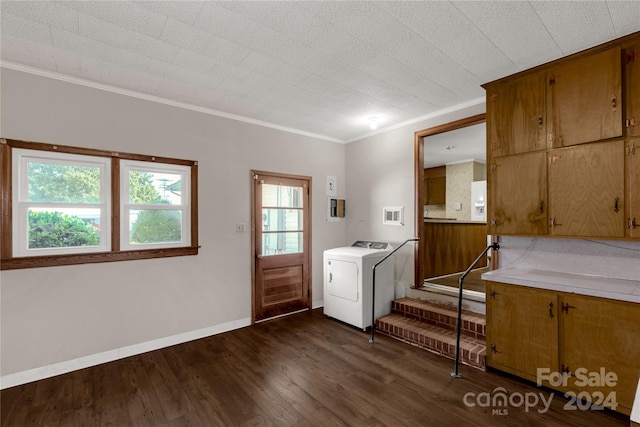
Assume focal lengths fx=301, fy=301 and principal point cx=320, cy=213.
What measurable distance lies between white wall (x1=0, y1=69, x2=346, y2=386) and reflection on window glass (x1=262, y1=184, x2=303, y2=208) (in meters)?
0.25

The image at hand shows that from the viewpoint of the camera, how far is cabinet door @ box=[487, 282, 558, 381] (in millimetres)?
2363

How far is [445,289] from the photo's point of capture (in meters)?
4.17

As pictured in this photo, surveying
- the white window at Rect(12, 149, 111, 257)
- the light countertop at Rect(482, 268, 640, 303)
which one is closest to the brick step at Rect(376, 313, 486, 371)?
the light countertop at Rect(482, 268, 640, 303)

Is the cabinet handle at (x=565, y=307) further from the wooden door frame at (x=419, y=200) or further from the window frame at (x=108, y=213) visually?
the window frame at (x=108, y=213)

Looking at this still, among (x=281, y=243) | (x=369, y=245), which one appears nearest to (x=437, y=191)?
(x=369, y=245)

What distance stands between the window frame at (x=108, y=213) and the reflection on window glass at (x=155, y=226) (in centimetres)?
10

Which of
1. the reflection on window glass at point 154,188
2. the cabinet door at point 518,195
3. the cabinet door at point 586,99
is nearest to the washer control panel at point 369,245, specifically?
the cabinet door at point 518,195

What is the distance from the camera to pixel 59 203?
2760 millimetres

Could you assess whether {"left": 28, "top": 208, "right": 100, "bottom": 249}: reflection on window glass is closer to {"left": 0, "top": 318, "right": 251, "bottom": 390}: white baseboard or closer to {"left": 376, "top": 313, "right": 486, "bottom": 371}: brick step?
{"left": 0, "top": 318, "right": 251, "bottom": 390}: white baseboard

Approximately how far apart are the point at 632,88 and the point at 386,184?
2.63 metres

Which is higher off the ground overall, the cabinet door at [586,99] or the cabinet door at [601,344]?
the cabinet door at [586,99]

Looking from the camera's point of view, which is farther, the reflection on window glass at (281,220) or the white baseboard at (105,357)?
the reflection on window glass at (281,220)

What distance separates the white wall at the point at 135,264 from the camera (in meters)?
2.63

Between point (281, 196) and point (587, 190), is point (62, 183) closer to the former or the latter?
point (281, 196)
